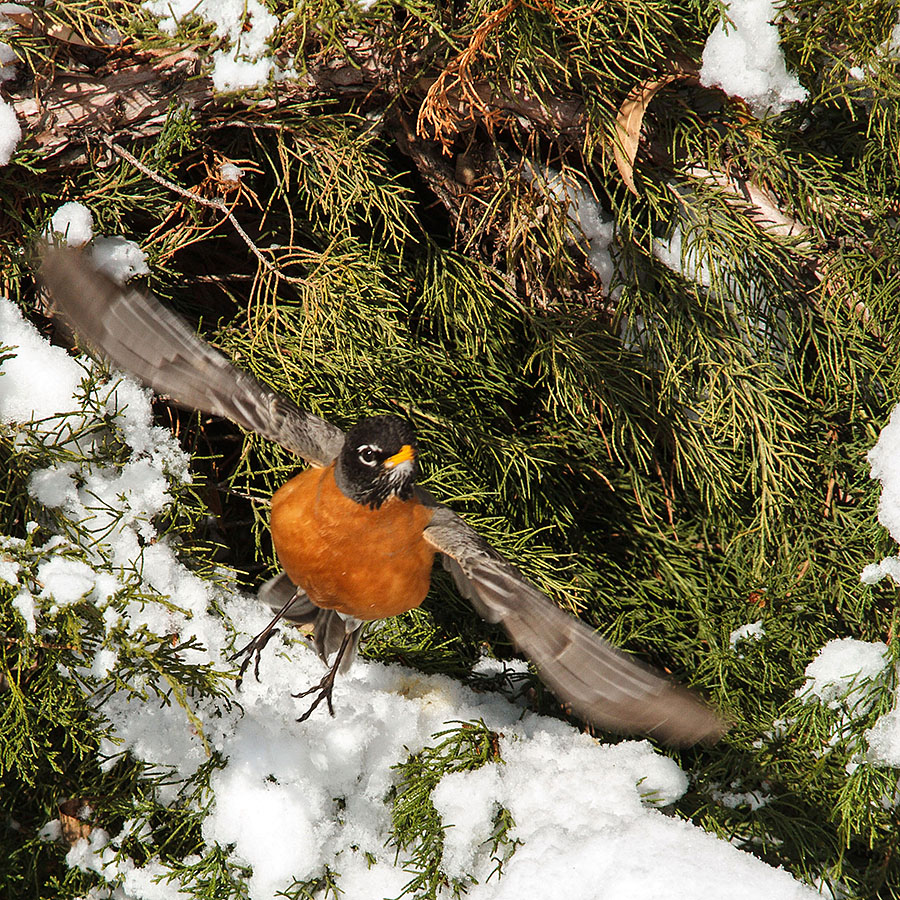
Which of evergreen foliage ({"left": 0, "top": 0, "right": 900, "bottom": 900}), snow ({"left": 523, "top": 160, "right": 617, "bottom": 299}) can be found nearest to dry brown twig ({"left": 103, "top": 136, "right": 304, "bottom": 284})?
evergreen foliage ({"left": 0, "top": 0, "right": 900, "bottom": 900})

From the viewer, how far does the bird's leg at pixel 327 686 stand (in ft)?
4.83

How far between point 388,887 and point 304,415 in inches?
30.8

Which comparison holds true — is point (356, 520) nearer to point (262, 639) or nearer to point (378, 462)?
point (378, 462)

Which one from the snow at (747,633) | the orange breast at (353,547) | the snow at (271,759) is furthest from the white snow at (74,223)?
the snow at (747,633)

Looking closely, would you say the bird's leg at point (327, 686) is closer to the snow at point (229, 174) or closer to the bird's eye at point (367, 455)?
the bird's eye at point (367, 455)

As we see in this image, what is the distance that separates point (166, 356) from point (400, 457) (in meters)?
0.41

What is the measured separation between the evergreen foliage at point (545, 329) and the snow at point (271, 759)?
3cm

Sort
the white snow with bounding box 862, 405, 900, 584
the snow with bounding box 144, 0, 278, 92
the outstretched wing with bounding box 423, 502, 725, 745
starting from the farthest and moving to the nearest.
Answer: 1. the white snow with bounding box 862, 405, 900, 584
2. the snow with bounding box 144, 0, 278, 92
3. the outstretched wing with bounding box 423, 502, 725, 745

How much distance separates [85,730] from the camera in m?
1.25

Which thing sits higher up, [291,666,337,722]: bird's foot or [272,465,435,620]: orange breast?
[272,465,435,620]: orange breast

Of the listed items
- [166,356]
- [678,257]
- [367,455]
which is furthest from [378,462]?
[678,257]

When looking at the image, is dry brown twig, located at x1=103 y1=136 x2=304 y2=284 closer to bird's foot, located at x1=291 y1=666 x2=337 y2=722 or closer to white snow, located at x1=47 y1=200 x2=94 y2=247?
white snow, located at x1=47 y1=200 x2=94 y2=247

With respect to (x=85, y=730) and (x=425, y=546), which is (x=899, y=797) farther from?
(x=85, y=730)

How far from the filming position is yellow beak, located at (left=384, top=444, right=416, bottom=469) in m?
1.35
